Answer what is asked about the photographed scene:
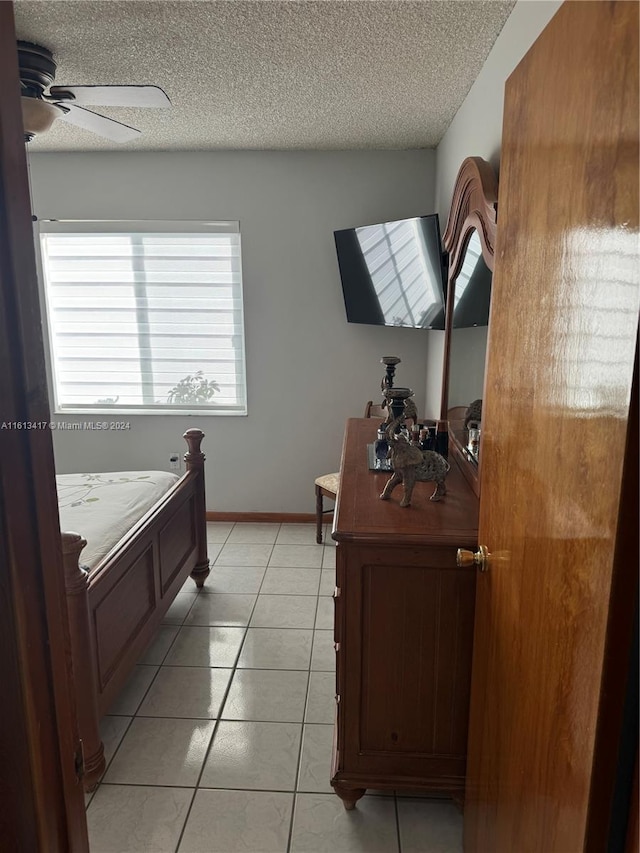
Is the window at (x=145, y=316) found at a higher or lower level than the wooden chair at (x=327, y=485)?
higher

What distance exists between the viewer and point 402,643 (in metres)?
1.73

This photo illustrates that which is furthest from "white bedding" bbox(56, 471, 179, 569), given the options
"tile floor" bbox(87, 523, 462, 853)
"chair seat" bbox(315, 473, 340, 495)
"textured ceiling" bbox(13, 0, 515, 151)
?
"textured ceiling" bbox(13, 0, 515, 151)

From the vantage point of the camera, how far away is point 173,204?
153 inches

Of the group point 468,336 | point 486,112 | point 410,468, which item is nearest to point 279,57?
point 486,112

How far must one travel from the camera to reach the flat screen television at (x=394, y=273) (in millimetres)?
3021

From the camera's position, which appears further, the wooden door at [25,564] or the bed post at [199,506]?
the bed post at [199,506]

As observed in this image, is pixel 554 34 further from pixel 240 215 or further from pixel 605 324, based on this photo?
pixel 240 215

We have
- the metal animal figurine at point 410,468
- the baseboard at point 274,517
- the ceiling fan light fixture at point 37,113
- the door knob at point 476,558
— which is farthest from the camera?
the baseboard at point 274,517

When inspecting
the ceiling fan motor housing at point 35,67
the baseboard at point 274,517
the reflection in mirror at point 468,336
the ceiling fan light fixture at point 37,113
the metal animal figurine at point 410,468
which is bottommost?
the baseboard at point 274,517

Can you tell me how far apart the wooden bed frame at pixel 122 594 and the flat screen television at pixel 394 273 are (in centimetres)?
133

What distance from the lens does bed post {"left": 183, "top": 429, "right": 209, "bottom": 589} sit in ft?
10.5

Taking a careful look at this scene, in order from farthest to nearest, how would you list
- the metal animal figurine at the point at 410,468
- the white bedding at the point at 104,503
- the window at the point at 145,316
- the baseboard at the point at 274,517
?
the baseboard at the point at 274,517 < the window at the point at 145,316 < the white bedding at the point at 104,503 < the metal animal figurine at the point at 410,468

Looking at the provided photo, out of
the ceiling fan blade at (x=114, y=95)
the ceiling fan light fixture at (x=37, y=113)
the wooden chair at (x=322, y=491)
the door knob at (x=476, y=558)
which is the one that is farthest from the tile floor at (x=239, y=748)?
the ceiling fan blade at (x=114, y=95)

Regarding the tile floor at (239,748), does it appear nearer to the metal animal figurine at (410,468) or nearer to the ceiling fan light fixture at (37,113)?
the metal animal figurine at (410,468)
